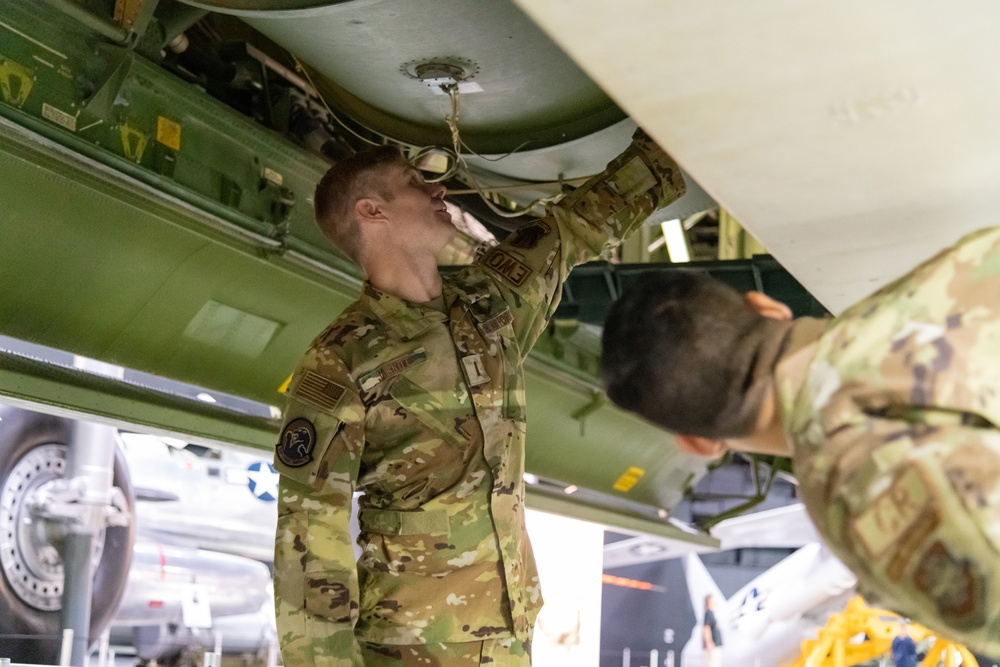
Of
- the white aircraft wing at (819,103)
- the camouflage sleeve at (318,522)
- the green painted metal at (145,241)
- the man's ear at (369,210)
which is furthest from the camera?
the green painted metal at (145,241)

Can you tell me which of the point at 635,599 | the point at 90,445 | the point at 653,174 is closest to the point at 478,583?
the point at 653,174

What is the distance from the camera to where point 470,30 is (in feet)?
7.40

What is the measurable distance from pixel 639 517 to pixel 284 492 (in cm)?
514

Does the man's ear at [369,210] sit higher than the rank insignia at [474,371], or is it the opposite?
the man's ear at [369,210]

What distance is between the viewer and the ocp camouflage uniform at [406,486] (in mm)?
2135

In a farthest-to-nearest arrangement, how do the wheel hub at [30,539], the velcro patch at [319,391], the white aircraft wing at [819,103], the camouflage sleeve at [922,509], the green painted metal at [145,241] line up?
the wheel hub at [30,539] < the green painted metal at [145,241] < the velcro patch at [319,391] < the white aircraft wing at [819,103] < the camouflage sleeve at [922,509]

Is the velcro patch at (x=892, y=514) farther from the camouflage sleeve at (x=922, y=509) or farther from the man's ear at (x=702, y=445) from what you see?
the man's ear at (x=702, y=445)

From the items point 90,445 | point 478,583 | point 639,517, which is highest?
point 90,445

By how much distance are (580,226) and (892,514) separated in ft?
5.19

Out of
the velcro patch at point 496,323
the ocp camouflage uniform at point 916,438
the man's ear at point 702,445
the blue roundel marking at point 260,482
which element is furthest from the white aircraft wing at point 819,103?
the blue roundel marking at point 260,482

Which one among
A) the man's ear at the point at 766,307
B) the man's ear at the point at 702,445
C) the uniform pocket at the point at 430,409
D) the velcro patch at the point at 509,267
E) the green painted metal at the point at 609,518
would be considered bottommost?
the man's ear at the point at 702,445

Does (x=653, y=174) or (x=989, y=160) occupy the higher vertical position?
(x=653, y=174)

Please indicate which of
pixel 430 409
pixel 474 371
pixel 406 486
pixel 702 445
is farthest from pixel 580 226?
pixel 702 445

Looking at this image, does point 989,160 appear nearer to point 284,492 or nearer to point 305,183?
point 284,492
